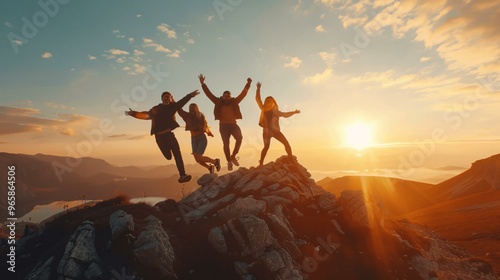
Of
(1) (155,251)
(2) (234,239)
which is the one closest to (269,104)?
(2) (234,239)

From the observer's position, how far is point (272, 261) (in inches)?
405

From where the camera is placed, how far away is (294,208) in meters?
14.4

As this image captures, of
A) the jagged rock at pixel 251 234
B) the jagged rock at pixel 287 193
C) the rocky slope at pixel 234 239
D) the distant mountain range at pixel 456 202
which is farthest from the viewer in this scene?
the distant mountain range at pixel 456 202

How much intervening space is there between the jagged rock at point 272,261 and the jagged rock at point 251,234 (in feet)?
1.07

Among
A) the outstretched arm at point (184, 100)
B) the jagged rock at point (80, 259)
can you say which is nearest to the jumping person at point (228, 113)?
the outstretched arm at point (184, 100)

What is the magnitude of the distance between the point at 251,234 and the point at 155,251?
3.87 meters

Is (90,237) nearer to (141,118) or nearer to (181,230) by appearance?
(181,230)

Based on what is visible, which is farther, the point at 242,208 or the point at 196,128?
the point at 196,128

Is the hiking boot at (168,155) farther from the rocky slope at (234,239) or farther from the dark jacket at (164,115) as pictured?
the rocky slope at (234,239)

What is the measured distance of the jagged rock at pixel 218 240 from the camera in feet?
35.2

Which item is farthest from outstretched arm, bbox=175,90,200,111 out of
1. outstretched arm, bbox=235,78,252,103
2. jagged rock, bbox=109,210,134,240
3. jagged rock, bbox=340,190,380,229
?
jagged rock, bbox=340,190,380,229

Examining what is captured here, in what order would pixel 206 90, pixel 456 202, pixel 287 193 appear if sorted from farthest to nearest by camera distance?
pixel 456 202 → pixel 287 193 → pixel 206 90

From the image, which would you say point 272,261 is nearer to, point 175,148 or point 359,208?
point 175,148

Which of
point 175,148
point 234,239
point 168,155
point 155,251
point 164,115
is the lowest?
point 234,239
